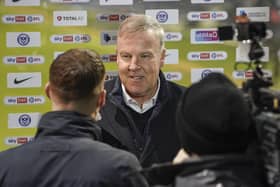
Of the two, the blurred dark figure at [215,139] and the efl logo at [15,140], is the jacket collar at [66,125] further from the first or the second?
the efl logo at [15,140]

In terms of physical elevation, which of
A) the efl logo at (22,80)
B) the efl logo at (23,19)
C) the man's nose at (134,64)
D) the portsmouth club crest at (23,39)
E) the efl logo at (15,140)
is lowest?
the efl logo at (15,140)

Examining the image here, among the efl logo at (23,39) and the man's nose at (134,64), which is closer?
the man's nose at (134,64)

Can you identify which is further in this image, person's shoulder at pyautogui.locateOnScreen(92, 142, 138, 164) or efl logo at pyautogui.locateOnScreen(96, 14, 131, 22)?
efl logo at pyautogui.locateOnScreen(96, 14, 131, 22)

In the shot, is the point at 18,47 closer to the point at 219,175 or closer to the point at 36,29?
the point at 36,29

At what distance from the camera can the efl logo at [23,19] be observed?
3.79 m

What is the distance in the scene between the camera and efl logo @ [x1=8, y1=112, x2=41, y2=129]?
3.81 metres

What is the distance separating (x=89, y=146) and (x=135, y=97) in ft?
2.91

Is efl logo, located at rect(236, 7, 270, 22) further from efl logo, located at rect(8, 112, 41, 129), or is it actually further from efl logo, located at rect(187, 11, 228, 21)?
efl logo, located at rect(8, 112, 41, 129)

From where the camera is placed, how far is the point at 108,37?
3791 millimetres

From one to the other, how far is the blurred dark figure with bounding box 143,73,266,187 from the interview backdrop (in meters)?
2.67

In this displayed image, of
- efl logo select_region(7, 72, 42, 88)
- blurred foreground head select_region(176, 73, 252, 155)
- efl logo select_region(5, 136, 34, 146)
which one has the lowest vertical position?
efl logo select_region(5, 136, 34, 146)

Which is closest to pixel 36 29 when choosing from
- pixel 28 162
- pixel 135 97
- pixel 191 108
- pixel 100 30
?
pixel 100 30

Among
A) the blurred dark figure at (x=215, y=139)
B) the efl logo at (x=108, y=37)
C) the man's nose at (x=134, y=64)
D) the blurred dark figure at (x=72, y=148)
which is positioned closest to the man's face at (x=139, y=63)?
the man's nose at (x=134, y=64)

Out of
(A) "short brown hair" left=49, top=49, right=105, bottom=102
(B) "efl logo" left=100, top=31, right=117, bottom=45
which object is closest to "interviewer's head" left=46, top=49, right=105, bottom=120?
(A) "short brown hair" left=49, top=49, right=105, bottom=102
